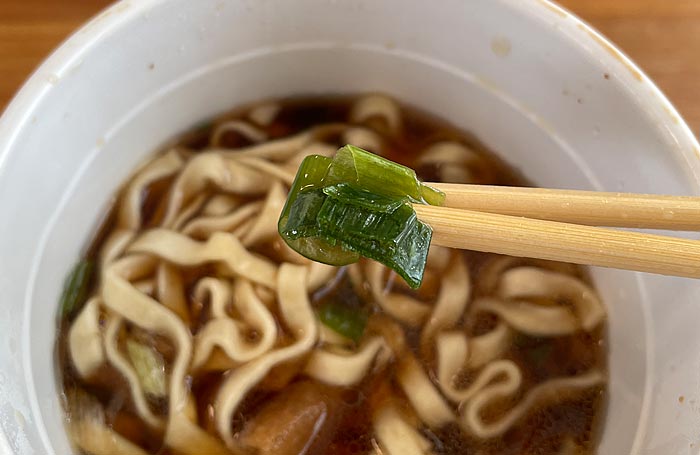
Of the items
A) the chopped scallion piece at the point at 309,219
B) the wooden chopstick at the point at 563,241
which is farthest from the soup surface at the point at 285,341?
the wooden chopstick at the point at 563,241

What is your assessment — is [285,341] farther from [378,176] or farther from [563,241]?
[563,241]

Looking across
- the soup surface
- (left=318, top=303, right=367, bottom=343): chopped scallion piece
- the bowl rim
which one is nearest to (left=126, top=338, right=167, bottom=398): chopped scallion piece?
the soup surface

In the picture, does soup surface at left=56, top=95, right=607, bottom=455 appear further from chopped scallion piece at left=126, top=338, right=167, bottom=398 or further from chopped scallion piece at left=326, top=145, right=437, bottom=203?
chopped scallion piece at left=326, top=145, right=437, bottom=203

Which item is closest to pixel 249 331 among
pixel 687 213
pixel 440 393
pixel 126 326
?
pixel 126 326

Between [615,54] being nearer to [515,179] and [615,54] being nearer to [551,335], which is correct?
[515,179]

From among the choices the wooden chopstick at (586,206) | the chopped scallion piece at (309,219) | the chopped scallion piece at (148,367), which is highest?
the wooden chopstick at (586,206)

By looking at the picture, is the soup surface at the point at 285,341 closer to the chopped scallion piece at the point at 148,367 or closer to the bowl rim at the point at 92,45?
the chopped scallion piece at the point at 148,367

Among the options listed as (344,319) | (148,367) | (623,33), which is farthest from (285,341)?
(623,33)
